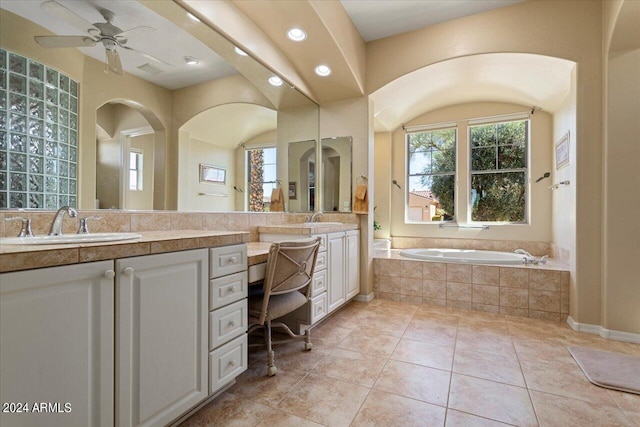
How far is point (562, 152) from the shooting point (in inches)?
123

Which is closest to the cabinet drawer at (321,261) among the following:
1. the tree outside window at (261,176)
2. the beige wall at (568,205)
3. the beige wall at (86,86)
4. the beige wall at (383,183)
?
the tree outside window at (261,176)

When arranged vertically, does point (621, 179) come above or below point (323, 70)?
below

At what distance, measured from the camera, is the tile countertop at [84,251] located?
2.63 ft

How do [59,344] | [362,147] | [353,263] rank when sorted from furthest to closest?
[362,147]
[353,263]
[59,344]

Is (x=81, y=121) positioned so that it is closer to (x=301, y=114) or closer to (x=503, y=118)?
(x=301, y=114)

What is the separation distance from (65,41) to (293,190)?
2149 mm

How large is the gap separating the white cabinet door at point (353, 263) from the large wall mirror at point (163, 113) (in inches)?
35.5

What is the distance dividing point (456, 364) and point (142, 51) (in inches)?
107

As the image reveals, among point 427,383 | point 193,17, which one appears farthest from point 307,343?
point 193,17

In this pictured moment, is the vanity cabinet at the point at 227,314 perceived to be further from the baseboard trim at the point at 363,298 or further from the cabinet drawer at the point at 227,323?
the baseboard trim at the point at 363,298

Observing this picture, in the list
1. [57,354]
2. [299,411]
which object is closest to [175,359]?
[57,354]

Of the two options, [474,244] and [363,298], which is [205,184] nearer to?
[363,298]

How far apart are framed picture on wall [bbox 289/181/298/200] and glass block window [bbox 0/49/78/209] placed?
197 cm

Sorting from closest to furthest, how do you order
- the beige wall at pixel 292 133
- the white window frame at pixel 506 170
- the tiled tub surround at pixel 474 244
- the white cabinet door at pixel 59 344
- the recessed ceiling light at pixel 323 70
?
the white cabinet door at pixel 59 344 < the recessed ceiling light at pixel 323 70 < the beige wall at pixel 292 133 < the tiled tub surround at pixel 474 244 < the white window frame at pixel 506 170
